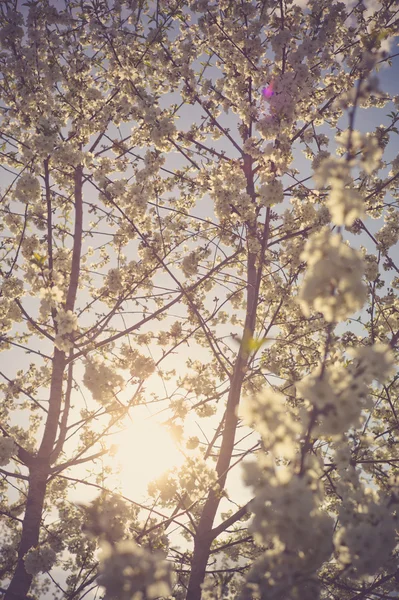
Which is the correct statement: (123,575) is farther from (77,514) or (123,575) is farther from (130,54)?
(130,54)

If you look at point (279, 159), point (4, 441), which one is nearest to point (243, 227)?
point (279, 159)

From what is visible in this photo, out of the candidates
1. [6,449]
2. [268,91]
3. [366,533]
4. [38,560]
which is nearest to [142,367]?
[6,449]

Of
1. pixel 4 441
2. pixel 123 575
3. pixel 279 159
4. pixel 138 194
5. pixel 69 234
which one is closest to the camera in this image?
pixel 123 575

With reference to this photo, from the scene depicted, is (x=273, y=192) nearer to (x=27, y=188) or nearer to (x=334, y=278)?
(x=334, y=278)

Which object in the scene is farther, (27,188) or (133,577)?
(27,188)

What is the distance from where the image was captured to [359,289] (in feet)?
5.96

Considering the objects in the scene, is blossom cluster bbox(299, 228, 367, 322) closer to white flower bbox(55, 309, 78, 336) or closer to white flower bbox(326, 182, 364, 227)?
white flower bbox(326, 182, 364, 227)

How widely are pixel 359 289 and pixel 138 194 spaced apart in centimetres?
563

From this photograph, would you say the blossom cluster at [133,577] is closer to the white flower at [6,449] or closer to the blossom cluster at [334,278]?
the blossom cluster at [334,278]

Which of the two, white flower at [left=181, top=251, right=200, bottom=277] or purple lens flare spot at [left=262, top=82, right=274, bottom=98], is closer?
purple lens flare spot at [left=262, top=82, right=274, bottom=98]

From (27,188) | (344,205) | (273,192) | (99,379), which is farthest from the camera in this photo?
(27,188)

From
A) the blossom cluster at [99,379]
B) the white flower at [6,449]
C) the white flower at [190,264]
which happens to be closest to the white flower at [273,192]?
the white flower at [190,264]

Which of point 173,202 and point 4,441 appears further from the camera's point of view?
point 173,202

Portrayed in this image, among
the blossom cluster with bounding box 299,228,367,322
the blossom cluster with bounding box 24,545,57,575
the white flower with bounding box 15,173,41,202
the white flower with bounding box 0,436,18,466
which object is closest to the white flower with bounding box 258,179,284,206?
the blossom cluster with bounding box 299,228,367,322
